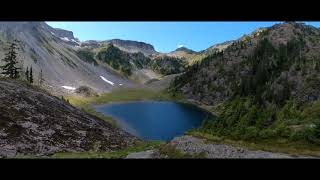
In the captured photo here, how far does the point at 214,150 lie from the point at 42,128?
26557mm

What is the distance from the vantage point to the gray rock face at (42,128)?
158 feet

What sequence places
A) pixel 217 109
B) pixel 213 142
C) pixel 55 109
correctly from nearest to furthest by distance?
1. pixel 213 142
2. pixel 55 109
3. pixel 217 109

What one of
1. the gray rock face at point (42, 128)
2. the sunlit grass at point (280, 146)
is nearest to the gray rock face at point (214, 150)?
the sunlit grass at point (280, 146)

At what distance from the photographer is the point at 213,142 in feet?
128

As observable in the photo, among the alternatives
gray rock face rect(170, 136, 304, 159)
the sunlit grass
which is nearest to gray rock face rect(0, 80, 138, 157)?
gray rock face rect(170, 136, 304, 159)

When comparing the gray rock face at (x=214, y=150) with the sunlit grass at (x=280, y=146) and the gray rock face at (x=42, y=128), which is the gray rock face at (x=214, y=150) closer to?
the sunlit grass at (x=280, y=146)

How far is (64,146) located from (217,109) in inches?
5433

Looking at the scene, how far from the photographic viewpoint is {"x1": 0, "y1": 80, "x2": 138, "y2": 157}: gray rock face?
158ft

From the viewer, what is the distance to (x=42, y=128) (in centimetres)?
5497
